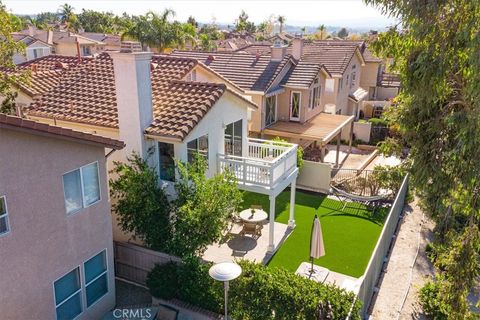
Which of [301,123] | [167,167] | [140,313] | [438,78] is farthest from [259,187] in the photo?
[301,123]

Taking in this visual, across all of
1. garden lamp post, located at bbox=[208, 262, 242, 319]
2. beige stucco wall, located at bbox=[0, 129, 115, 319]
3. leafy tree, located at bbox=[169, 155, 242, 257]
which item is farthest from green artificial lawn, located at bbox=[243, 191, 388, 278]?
beige stucco wall, located at bbox=[0, 129, 115, 319]

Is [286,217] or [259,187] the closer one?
[259,187]

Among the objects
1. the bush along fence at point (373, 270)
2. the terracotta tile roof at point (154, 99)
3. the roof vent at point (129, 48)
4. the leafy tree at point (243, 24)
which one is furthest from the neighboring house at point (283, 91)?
the leafy tree at point (243, 24)

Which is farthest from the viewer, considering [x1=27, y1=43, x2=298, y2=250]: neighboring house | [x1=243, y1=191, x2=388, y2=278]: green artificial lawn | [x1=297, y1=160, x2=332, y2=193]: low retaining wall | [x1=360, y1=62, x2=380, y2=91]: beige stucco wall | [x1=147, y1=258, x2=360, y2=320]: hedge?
[x1=360, y1=62, x2=380, y2=91]: beige stucco wall

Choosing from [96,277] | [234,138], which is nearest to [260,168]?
[234,138]

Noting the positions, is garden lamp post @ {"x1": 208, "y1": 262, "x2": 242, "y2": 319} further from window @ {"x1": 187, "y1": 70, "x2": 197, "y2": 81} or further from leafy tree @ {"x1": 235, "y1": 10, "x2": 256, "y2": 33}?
leafy tree @ {"x1": 235, "y1": 10, "x2": 256, "y2": 33}

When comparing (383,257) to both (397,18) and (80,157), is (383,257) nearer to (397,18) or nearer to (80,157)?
(397,18)

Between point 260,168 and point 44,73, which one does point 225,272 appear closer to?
point 260,168

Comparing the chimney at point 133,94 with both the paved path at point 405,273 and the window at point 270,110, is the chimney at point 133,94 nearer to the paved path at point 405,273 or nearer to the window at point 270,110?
the paved path at point 405,273
